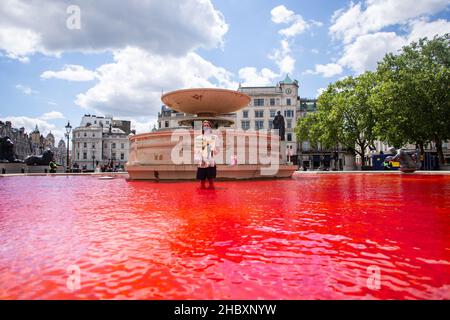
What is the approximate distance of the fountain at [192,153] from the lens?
13.4m

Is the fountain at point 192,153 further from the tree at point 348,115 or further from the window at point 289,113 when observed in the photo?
the window at point 289,113

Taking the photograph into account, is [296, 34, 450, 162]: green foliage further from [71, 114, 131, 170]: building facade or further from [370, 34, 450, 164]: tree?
[71, 114, 131, 170]: building facade

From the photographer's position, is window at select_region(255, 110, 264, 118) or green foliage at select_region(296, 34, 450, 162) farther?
window at select_region(255, 110, 264, 118)

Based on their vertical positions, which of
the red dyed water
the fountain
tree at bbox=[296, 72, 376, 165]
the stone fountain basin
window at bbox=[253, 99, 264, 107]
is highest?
window at bbox=[253, 99, 264, 107]

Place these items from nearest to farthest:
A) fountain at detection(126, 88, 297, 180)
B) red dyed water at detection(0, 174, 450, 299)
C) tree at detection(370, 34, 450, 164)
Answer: red dyed water at detection(0, 174, 450, 299)
fountain at detection(126, 88, 297, 180)
tree at detection(370, 34, 450, 164)

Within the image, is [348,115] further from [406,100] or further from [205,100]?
[205,100]

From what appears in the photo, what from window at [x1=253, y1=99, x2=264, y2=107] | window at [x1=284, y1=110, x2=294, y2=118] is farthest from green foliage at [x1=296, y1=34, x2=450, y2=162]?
window at [x1=253, y1=99, x2=264, y2=107]

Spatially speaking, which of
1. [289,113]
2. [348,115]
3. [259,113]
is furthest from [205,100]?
[289,113]

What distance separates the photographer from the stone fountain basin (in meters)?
16.4

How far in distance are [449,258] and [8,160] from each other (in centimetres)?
3790

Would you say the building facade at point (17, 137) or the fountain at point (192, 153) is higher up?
the building facade at point (17, 137)

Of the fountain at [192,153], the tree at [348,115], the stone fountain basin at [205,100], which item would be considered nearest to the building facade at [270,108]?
the tree at [348,115]

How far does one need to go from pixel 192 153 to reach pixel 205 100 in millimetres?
4707
